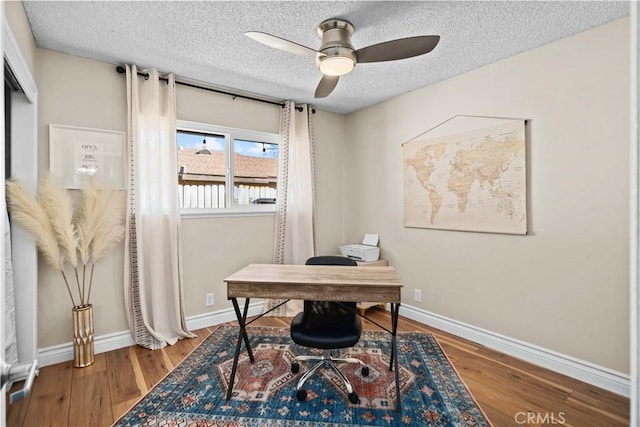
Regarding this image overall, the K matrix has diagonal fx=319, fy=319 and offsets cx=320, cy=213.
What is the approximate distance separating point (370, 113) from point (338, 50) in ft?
6.67

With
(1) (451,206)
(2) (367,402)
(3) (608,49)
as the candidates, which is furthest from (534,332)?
(3) (608,49)

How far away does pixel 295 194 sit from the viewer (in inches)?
149

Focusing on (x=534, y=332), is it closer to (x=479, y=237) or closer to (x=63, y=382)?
(x=479, y=237)

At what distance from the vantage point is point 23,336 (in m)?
2.22

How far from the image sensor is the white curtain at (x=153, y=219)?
2.82 m

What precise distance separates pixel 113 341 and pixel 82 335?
34 centimetres

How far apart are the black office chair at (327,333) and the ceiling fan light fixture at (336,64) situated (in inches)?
65.6

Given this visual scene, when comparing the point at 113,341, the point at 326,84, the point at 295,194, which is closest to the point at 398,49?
the point at 326,84

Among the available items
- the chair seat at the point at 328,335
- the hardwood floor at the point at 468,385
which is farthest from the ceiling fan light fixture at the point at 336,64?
the hardwood floor at the point at 468,385

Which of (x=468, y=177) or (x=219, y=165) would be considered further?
(x=219, y=165)

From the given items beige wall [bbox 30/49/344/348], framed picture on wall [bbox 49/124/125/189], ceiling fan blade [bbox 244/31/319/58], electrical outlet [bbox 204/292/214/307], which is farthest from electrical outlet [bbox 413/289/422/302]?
framed picture on wall [bbox 49/124/125/189]

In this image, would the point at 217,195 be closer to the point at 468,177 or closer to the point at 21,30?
the point at 21,30

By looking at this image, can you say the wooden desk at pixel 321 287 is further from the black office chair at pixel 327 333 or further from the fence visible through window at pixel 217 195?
the fence visible through window at pixel 217 195

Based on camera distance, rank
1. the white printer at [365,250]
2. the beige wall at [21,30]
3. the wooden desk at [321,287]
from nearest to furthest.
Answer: the beige wall at [21,30] < the wooden desk at [321,287] < the white printer at [365,250]
